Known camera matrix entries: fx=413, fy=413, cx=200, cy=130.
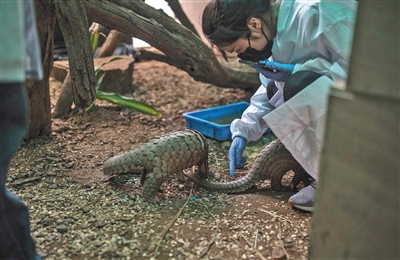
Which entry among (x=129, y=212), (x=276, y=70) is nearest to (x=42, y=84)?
(x=129, y=212)

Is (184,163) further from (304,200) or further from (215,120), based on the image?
(215,120)

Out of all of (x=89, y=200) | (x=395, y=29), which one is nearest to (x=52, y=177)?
(x=89, y=200)

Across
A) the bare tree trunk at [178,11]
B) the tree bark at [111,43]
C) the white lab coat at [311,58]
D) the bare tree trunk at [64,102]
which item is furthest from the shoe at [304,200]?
the tree bark at [111,43]

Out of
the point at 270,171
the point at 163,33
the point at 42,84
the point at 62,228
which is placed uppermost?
the point at 163,33

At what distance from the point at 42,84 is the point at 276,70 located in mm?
1803

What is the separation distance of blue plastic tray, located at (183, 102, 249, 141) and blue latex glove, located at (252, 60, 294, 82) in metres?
1.19

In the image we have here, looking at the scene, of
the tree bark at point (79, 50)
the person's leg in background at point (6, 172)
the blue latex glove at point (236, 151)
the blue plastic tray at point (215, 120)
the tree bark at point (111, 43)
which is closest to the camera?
the person's leg in background at point (6, 172)

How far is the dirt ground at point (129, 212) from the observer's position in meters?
1.96

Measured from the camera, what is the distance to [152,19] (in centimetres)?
333

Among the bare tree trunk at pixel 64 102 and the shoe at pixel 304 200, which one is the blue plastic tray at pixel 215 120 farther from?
the shoe at pixel 304 200

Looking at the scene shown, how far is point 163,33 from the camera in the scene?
3.39 metres

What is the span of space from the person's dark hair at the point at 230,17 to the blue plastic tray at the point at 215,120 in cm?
128

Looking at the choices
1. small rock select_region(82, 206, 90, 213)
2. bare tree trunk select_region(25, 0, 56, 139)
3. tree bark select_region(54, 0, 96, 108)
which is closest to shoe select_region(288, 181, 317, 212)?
small rock select_region(82, 206, 90, 213)

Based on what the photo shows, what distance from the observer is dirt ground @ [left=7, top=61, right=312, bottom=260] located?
1.96 m
